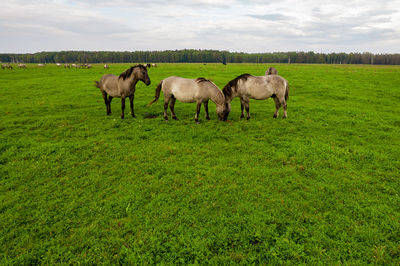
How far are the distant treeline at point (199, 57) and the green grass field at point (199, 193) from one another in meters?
136

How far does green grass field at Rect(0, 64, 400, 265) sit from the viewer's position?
401cm

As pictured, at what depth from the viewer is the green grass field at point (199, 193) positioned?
13.2 feet

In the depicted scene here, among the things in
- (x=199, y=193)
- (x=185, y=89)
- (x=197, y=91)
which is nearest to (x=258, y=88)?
(x=197, y=91)

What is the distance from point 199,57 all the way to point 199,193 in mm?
145178

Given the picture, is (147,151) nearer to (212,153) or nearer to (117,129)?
(212,153)

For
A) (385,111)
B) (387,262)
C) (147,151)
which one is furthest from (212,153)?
(385,111)

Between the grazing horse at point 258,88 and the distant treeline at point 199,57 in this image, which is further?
the distant treeline at point 199,57

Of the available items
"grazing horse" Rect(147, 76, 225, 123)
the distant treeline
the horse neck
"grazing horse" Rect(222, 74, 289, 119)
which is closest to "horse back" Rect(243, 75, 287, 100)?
"grazing horse" Rect(222, 74, 289, 119)

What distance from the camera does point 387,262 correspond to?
3.70m

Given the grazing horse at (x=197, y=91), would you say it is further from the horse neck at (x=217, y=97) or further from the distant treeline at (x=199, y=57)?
the distant treeline at (x=199, y=57)

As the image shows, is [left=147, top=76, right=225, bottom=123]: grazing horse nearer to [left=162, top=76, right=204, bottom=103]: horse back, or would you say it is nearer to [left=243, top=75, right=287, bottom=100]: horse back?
[left=162, top=76, right=204, bottom=103]: horse back

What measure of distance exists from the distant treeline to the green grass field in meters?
136

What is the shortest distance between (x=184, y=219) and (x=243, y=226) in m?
1.38

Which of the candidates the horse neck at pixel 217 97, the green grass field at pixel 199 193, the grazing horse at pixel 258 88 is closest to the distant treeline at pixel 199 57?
the grazing horse at pixel 258 88
